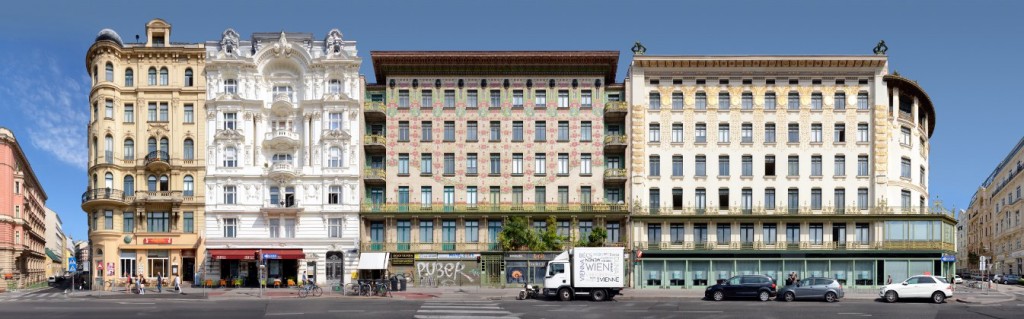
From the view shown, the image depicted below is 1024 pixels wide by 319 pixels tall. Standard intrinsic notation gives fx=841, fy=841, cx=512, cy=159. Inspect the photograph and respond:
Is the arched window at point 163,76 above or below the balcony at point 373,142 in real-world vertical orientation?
above

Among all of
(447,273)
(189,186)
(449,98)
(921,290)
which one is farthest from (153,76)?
(921,290)

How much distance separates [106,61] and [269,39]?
38.1 ft

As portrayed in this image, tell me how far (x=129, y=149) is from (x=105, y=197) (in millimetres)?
3983

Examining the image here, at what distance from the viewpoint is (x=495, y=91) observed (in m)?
63.6

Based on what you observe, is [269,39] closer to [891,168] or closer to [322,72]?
[322,72]

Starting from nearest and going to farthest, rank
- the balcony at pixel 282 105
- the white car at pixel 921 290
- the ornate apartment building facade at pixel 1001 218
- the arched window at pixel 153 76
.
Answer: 1. the white car at pixel 921 290
2. the balcony at pixel 282 105
3. the arched window at pixel 153 76
4. the ornate apartment building facade at pixel 1001 218

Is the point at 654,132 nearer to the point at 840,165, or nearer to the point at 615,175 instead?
the point at 615,175

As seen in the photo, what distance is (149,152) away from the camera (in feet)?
203

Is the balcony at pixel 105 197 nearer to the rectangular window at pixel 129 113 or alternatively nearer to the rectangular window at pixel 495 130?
the rectangular window at pixel 129 113

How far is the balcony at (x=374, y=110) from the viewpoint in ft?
204

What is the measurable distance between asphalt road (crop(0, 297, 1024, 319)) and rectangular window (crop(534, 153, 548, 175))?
68.7 ft

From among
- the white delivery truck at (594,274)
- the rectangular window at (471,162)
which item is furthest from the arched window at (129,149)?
the white delivery truck at (594,274)

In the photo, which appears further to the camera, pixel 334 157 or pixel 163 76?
pixel 334 157

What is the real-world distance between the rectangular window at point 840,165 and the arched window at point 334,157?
121 feet
